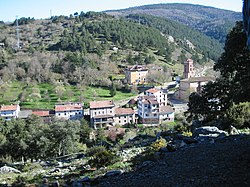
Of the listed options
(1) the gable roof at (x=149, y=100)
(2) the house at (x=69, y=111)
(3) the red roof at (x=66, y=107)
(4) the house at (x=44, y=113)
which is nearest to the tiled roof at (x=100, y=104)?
(3) the red roof at (x=66, y=107)

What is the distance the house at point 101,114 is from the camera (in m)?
35.9

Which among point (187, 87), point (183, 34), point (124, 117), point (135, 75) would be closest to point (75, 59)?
point (135, 75)

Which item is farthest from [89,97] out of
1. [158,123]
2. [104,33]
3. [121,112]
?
[104,33]

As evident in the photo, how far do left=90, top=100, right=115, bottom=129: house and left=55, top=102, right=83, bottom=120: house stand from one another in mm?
2183

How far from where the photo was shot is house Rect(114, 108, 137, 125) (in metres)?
36.7

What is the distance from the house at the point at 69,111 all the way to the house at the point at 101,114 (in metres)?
2.18

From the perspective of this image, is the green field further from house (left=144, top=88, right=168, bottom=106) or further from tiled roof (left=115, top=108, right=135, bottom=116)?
tiled roof (left=115, top=108, right=135, bottom=116)

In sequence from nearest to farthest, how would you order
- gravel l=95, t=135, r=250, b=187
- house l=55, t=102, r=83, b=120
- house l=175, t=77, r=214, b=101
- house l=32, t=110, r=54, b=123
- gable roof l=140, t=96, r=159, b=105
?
1. gravel l=95, t=135, r=250, b=187
2. house l=32, t=110, r=54, b=123
3. house l=55, t=102, r=83, b=120
4. gable roof l=140, t=96, r=159, b=105
5. house l=175, t=77, r=214, b=101

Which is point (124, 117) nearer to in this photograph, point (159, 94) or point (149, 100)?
point (149, 100)

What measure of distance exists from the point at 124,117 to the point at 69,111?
21.1ft

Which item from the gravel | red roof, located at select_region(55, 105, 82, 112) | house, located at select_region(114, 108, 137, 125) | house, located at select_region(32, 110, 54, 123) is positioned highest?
the gravel

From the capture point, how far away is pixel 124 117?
1459 inches

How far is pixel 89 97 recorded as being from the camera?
143ft

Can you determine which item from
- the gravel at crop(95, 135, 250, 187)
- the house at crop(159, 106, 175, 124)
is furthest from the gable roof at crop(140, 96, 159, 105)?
the gravel at crop(95, 135, 250, 187)
